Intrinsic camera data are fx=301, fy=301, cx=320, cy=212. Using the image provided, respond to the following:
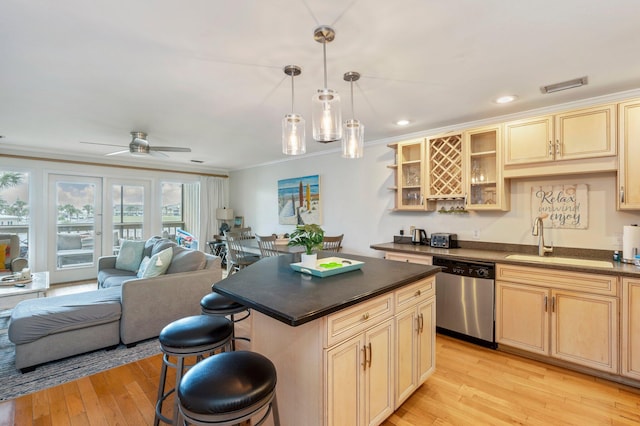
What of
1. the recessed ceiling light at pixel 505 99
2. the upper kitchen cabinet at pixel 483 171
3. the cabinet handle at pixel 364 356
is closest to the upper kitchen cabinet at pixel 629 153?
the recessed ceiling light at pixel 505 99

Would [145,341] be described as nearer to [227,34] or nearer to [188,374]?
[188,374]

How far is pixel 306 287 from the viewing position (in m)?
1.72

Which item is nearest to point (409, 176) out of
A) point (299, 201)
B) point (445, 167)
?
point (445, 167)

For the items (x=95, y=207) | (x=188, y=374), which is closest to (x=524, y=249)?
(x=188, y=374)

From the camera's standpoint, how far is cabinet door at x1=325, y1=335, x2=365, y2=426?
4.78ft

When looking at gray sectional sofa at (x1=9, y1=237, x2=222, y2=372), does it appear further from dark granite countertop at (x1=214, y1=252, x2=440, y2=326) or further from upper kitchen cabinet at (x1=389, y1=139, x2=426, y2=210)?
upper kitchen cabinet at (x1=389, y1=139, x2=426, y2=210)

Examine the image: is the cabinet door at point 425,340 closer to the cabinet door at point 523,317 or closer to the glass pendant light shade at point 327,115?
the cabinet door at point 523,317

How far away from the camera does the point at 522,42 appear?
1.83 meters

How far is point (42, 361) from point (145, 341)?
0.78m

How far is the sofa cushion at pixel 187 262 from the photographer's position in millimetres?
3387

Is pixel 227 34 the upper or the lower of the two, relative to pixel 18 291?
upper

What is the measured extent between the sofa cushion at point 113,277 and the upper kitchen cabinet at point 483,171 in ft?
14.0

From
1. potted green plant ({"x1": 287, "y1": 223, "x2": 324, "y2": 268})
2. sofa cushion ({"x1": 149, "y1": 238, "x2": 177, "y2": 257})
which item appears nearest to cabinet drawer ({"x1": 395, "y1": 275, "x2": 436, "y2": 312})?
potted green plant ({"x1": 287, "y1": 223, "x2": 324, "y2": 268})

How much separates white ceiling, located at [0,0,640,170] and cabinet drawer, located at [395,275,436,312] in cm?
155
